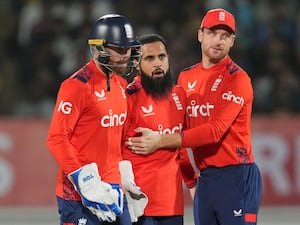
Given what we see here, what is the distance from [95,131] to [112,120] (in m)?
0.15

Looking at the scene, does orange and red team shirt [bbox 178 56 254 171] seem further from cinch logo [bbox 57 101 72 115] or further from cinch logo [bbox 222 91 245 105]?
cinch logo [bbox 57 101 72 115]

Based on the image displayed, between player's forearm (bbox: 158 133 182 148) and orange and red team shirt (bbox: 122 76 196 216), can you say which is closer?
player's forearm (bbox: 158 133 182 148)

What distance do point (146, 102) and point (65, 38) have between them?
773 centimetres

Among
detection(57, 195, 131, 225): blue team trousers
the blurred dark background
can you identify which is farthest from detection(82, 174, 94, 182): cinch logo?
the blurred dark background

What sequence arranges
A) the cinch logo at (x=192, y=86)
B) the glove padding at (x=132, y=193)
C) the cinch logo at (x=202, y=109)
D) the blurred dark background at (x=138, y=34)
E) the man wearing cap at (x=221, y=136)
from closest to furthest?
the glove padding at (x=132, y=193)
the man wearing cap at (x=221, y=136)
the cinch logo at (x=202, y=109)
the cinch logo at (x=192, y=86)
the blurred dark background at (x=138, y=34)

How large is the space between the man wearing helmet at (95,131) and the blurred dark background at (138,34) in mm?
7470

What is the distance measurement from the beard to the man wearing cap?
8.0 inches

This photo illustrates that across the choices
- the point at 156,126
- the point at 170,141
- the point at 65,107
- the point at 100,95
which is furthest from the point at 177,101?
the point at 65,107

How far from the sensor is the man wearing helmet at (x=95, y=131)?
6.30m

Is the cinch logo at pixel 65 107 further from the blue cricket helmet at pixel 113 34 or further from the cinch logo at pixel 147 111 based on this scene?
the cinch logo at pixel 147 111

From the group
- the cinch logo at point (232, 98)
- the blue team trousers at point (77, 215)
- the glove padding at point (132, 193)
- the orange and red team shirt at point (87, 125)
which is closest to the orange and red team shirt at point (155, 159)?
the glove padding at point (132, 193)

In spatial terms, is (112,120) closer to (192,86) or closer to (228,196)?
(192,86)

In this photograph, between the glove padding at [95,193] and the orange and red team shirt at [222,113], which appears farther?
the orange and red team shirt at [222,113]

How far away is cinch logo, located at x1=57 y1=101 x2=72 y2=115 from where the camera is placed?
6340 mm
